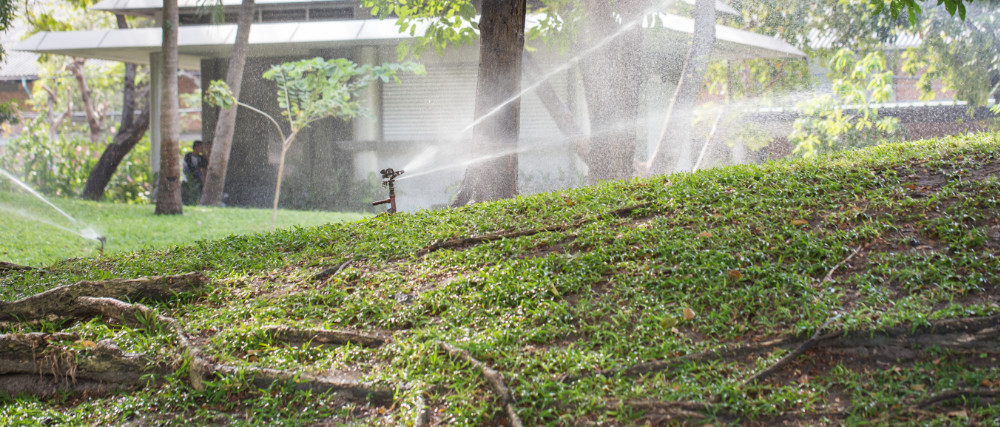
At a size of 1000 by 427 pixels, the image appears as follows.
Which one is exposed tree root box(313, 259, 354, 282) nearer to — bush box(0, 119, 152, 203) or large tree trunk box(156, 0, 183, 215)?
large tree trunk box(156, 0, 183, 215)

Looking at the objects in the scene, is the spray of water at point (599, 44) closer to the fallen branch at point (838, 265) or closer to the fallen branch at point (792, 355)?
the fallen branch at point (838, 265)

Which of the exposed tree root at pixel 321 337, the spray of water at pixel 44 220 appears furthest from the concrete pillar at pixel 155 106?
the exposed tree root at pixel 321 337

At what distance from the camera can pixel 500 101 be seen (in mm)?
7184

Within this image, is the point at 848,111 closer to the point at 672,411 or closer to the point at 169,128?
the point at 672,411

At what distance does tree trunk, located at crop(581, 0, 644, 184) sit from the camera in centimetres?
905

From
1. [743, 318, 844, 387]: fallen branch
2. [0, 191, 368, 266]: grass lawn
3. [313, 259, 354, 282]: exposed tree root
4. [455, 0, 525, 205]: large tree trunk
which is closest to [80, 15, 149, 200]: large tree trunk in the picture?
[0, 191, 368, 266]: grass lawn

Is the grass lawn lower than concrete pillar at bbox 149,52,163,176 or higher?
lower

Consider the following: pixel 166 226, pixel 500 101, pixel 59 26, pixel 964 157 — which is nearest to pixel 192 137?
pixel 59 26

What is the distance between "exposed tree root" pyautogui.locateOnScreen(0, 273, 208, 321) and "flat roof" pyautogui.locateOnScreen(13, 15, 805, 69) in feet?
19.7

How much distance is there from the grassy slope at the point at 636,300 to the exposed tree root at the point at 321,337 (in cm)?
7

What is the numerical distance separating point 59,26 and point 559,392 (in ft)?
40.2

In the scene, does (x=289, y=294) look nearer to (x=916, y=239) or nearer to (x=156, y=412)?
(x=156, y=412)

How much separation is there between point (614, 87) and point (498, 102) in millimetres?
2639

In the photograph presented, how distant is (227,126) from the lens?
10523mm
